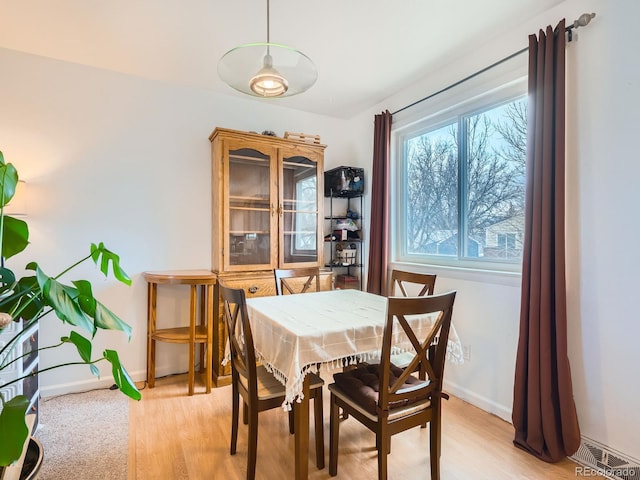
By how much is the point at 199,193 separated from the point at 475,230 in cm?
234

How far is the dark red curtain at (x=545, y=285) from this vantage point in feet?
5.92

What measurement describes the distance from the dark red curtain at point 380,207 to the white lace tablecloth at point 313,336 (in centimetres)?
114

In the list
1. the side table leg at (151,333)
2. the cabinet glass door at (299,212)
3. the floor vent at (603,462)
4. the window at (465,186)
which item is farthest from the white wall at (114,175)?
the floor vent at (603,462)

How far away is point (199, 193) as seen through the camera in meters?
3.02

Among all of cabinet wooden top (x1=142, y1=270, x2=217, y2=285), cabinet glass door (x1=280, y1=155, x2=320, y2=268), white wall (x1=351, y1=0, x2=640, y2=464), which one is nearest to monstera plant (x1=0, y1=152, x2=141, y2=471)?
cabinet wooden top (x1=142, y1=270, x2=217, y2=285)

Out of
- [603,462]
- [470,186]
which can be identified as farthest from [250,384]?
[470,186]

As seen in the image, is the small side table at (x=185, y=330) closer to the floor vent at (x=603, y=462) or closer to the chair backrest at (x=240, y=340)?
the chair backrest at (x=240, y=340)

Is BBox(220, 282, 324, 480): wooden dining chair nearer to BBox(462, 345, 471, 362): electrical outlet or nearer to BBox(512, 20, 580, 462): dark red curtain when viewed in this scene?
BBox(512, 20, 580, 462): dark red curtain

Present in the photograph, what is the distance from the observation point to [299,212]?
10.5ft

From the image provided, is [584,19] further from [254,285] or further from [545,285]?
[254,285]

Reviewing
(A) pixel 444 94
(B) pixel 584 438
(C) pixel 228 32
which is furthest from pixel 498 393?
(C) pixel 228 32

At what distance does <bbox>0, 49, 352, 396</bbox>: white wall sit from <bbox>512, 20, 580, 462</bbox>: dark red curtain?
241 centimetres

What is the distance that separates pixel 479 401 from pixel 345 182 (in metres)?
2.22

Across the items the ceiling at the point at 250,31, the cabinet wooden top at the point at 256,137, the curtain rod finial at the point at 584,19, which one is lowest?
the cabinet wooden top at the point at 256,137
